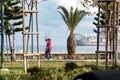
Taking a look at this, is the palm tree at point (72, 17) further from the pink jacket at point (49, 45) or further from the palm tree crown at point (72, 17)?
the pink jacket at point (49, 45)

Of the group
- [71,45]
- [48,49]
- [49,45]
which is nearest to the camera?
[49,45]

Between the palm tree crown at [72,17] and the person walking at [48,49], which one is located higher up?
the palm tree crown at [72,17]

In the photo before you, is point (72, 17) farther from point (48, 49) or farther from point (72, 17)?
point (48, 49)

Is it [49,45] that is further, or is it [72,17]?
[72,17]

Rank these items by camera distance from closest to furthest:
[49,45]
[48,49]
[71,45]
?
1. [49,45]
2. [48,49]
3. [71,45]

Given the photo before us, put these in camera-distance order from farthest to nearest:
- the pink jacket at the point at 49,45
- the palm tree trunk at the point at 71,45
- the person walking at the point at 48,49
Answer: the palm tree trunk at the point at 71,45 < the pink jacket at the point at 49,45 < the person walking at the point at 48,49

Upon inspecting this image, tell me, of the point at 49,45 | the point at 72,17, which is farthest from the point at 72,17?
the point at 49,45

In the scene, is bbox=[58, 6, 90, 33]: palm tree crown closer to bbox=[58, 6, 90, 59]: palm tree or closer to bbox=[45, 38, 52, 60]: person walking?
bbox=[58, 6, 90, 59]: palm tree

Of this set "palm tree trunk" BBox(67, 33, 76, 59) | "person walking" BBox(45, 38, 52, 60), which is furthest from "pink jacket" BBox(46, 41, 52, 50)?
"palm tree trunk" BBox(67, 33, 76, 59)

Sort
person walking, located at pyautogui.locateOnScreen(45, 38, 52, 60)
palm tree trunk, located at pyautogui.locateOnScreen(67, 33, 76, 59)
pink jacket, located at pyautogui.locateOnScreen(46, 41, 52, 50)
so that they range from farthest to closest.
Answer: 1. palm tree trunk, located at pyautogui.locateOnScreen(67, 33, 76, 59)
2. pink jacket, located at pyautogui.locateOnScreen(46, 41, 52, 50)
3. person walking, located at pyautogui.locateOnScreen(45, 38, 52, 60)

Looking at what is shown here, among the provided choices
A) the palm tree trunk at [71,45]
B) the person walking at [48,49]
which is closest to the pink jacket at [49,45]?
the person walking at [48,49]

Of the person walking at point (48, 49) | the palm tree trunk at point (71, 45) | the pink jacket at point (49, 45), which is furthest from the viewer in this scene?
the palm tree trunk at point (71, 45)

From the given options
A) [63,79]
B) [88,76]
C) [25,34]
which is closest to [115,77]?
[88,76]

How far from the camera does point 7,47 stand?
34.7m
